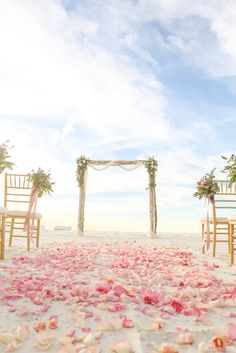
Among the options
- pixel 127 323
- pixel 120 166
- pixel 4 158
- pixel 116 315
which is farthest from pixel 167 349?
pixel 120 166

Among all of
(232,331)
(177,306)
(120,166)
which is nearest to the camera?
(232,331)

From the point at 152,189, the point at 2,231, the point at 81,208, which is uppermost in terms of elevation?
the point at 152,189

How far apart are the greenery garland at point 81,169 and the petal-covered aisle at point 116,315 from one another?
9.78 metres

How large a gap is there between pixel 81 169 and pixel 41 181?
6301 millimetres

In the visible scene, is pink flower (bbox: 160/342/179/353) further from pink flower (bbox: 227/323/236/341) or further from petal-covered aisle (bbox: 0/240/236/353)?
pink flower (bbox: 227/323/236/341)

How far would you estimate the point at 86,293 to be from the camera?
10.8ft

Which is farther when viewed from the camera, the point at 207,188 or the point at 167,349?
the point at 207,188

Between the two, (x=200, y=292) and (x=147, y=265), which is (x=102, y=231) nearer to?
(x=147, y=265)

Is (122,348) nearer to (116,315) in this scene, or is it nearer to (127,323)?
(127,323)

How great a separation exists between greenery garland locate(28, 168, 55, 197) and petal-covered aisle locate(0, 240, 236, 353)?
3677 millimetres

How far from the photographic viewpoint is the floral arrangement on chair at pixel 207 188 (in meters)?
7.30

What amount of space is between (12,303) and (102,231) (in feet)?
39.4

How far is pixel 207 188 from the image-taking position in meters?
7.30

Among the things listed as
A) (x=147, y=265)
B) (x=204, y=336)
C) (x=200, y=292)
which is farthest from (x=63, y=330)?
(x=147, y=265)
